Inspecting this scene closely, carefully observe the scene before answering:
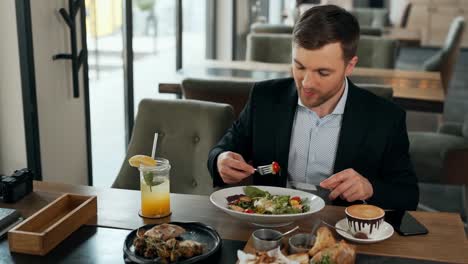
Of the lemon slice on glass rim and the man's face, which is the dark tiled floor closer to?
the man's face

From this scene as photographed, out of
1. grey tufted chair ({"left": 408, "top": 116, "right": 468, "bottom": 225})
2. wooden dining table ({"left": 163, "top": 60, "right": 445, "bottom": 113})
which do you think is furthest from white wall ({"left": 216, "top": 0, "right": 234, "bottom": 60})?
grey tufted chair ({"left": 408, "top": 116, "right": 468, "bottom": 225})

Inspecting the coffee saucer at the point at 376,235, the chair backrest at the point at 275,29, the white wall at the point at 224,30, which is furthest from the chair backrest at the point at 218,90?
the white wall at the point at 224,30

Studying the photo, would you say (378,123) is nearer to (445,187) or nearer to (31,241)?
(31,241)

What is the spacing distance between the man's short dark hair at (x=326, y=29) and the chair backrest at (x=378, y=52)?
2539mm

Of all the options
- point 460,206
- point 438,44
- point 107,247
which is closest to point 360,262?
point 107,247

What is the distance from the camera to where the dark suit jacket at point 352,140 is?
5.71ft

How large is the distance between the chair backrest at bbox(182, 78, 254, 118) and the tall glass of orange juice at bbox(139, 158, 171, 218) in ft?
3.88

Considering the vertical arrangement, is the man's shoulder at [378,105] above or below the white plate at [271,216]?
above

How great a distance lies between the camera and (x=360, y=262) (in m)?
1.31

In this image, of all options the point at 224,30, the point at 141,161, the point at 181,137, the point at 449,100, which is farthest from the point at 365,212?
the point at 449,100

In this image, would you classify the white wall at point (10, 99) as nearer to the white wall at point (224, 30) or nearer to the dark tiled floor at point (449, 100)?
the white wall at point (224, 30)

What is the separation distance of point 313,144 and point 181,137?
1.67 ft

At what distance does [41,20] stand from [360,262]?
1858 millimetres

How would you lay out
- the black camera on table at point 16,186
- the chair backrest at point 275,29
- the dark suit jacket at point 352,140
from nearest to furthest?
the black camera on table at point 16,186
the dark suit jacket at point 352,140
the chair backrest at point 275,29
